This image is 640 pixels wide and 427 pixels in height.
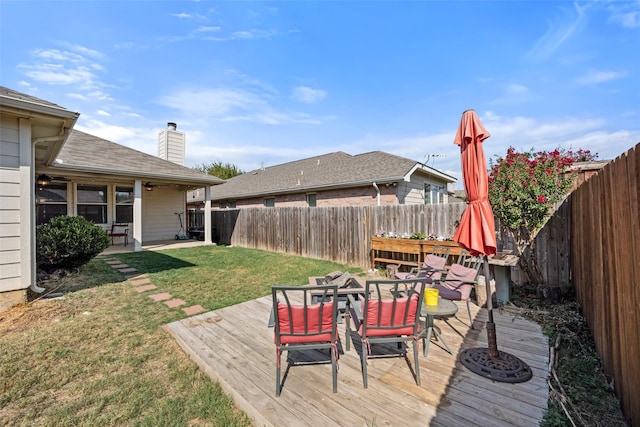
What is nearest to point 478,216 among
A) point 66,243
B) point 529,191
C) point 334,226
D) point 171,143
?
point 529,191

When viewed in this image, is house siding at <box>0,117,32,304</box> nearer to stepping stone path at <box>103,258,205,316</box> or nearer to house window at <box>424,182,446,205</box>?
stepping stone path at <box>103,258,205,316</box>

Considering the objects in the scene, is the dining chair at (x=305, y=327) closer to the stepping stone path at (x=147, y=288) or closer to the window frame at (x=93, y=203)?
the stepping stone path at (x=147, y=288)

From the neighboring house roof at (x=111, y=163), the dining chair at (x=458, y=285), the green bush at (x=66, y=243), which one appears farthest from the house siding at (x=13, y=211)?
the dining chair at (x=458, y=285)

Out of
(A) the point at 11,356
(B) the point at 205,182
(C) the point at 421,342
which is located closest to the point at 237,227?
(B) the point at 205,182

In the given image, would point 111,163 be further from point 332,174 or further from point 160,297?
point 332,174

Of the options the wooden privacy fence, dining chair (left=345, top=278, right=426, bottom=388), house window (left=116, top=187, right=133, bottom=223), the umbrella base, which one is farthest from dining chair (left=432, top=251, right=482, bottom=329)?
house window (left=116, top=187, right=133, bottom=223)

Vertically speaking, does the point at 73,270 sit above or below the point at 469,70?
below

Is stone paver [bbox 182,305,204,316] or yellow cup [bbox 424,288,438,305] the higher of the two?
yellow cup [bbox 424,288,438,305]

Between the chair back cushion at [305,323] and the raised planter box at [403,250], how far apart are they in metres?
4.62

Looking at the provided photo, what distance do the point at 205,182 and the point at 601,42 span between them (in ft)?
46.2

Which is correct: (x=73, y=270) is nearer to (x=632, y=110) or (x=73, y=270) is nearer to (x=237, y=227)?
(x=237, y=227)

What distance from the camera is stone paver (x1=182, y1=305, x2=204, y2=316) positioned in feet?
14.4

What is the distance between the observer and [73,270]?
6.59m

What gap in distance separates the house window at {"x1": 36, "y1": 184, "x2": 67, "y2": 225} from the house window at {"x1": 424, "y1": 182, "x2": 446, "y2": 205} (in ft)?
53.0
